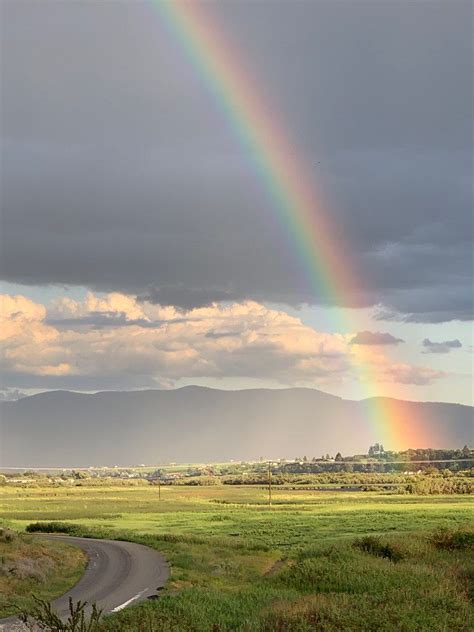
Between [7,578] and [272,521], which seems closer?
[7,578]

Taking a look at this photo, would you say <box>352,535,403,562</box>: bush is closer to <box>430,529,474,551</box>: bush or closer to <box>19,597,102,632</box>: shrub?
<box>430,529,474,551</box>: bush

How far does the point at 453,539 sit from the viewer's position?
52188 millimetres

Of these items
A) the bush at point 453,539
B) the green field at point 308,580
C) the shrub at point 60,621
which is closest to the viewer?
the shrub at point 60,621

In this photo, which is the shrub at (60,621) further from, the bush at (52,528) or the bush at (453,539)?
the bush at (52,528)

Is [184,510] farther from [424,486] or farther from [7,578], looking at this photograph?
[7,578]

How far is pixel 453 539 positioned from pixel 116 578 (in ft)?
71.9

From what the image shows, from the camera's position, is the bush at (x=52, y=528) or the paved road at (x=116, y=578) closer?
the paved road at (x=116, y=578)

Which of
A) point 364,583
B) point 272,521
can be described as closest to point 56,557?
point 364,583

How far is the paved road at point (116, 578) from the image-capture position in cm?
3484

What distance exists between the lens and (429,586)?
3241 centimetres

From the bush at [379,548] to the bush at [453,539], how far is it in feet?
16.2

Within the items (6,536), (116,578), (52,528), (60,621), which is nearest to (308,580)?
(116,578)

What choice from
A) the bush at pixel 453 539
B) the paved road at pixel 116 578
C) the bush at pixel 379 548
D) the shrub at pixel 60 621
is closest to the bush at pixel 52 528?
the paved road at pixel 116 578

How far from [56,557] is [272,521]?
5368 cm
